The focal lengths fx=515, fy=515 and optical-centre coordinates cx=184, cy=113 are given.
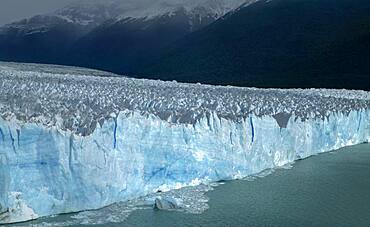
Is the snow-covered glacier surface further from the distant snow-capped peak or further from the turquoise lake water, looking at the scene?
the distant snow-capped peak

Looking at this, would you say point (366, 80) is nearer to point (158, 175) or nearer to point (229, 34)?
point (229, 34)

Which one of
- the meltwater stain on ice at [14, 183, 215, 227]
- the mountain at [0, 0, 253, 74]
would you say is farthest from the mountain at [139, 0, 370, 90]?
the meltwater stain on ice at [14, 183, 215, 227]

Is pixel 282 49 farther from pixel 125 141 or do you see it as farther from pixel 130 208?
pixel 130 208

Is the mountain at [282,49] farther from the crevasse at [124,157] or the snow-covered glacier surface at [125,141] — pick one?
the crevasse at [124,157]

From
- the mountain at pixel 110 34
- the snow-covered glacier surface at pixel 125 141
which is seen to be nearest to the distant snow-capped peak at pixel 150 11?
the mountain at pixel 110 34

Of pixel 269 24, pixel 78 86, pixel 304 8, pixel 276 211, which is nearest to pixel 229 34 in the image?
pixel 269 24

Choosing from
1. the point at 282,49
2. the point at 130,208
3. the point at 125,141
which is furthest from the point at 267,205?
the point at 282,49
